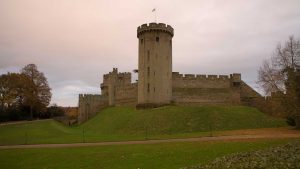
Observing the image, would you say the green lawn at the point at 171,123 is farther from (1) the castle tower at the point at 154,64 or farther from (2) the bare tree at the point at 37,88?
(2) the bare tree at the point at 37,88

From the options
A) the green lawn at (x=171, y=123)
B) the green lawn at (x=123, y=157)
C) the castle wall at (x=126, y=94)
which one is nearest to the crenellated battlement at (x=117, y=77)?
the castle wall at (x=126, y=94)

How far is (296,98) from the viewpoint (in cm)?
3416

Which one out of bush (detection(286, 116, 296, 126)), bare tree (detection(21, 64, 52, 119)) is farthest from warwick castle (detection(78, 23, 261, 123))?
bush (detection(286, 116, 296, 126))

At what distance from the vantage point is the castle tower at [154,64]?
52156mm

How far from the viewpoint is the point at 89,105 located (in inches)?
2726

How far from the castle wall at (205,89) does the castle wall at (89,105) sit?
18990 mm

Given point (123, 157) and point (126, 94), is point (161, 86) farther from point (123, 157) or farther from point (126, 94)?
point (123, 157)

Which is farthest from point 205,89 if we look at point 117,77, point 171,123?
point 117,77

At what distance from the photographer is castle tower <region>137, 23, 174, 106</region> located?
52.2 metres

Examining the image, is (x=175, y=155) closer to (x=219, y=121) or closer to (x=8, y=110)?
(x=219, y=121)

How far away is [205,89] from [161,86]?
9123 mm

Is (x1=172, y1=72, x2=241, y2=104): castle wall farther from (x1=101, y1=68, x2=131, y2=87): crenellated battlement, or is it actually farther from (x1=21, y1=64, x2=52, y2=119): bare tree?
(x1=21, y1=64, x2=52, y2=119): bare tree

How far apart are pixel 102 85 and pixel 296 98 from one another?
164 ft

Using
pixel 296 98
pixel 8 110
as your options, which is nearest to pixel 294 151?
pixel 296 98
